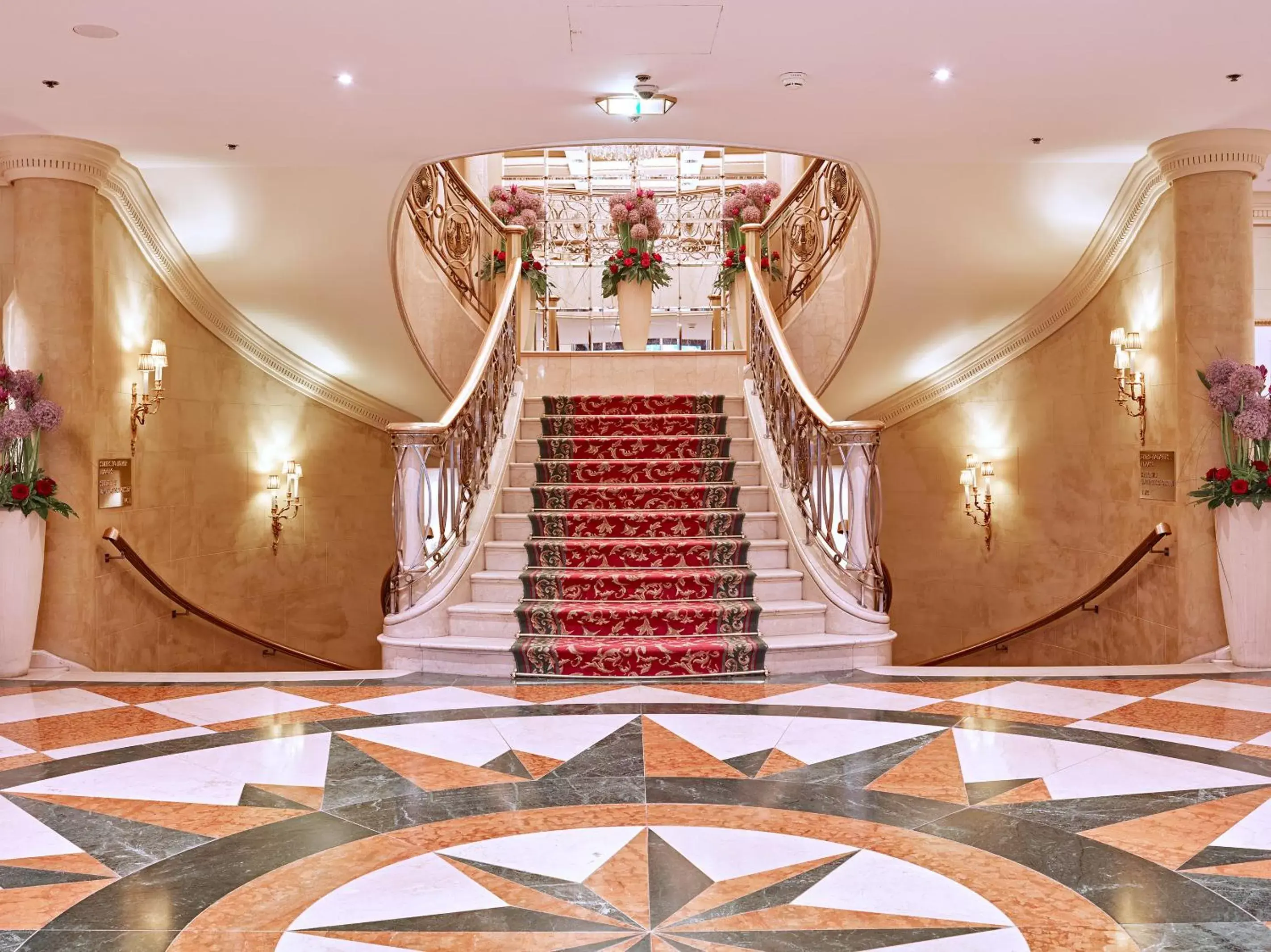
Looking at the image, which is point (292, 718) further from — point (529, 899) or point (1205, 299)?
point (1205, 299)

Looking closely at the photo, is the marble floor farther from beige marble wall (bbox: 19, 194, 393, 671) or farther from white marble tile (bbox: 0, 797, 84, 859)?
beige marble wall (bbox: 19, 194, 393, 671)

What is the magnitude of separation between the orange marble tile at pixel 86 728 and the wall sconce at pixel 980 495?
5858mm

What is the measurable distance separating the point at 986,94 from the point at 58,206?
4.65m

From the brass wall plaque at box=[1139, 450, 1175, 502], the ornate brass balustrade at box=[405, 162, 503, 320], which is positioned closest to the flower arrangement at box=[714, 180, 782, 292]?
the ornate brass balustrade at box=[405, 162, 503, 320]

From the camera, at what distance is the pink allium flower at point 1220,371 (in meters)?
5.42

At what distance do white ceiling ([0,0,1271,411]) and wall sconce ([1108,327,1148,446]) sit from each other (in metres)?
0.86

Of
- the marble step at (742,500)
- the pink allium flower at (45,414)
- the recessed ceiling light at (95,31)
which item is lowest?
the marble step at (742,500)

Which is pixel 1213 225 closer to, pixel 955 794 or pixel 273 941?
pixel 955 794

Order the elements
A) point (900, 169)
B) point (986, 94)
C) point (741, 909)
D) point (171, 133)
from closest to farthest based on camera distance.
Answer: point (741, 909), point (986, 94), point (171, 133), point (900, 169)

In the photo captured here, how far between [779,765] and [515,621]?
2.09 metres

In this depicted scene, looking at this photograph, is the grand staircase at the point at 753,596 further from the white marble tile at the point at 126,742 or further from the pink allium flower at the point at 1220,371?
the pink allium flower at the point at 1220,371

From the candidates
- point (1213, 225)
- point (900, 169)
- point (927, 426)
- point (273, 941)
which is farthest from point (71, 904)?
point (927, 426)

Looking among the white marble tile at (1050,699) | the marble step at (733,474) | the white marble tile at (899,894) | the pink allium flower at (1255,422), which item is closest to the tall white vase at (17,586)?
the marble step at (733,474)

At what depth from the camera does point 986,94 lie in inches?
196
